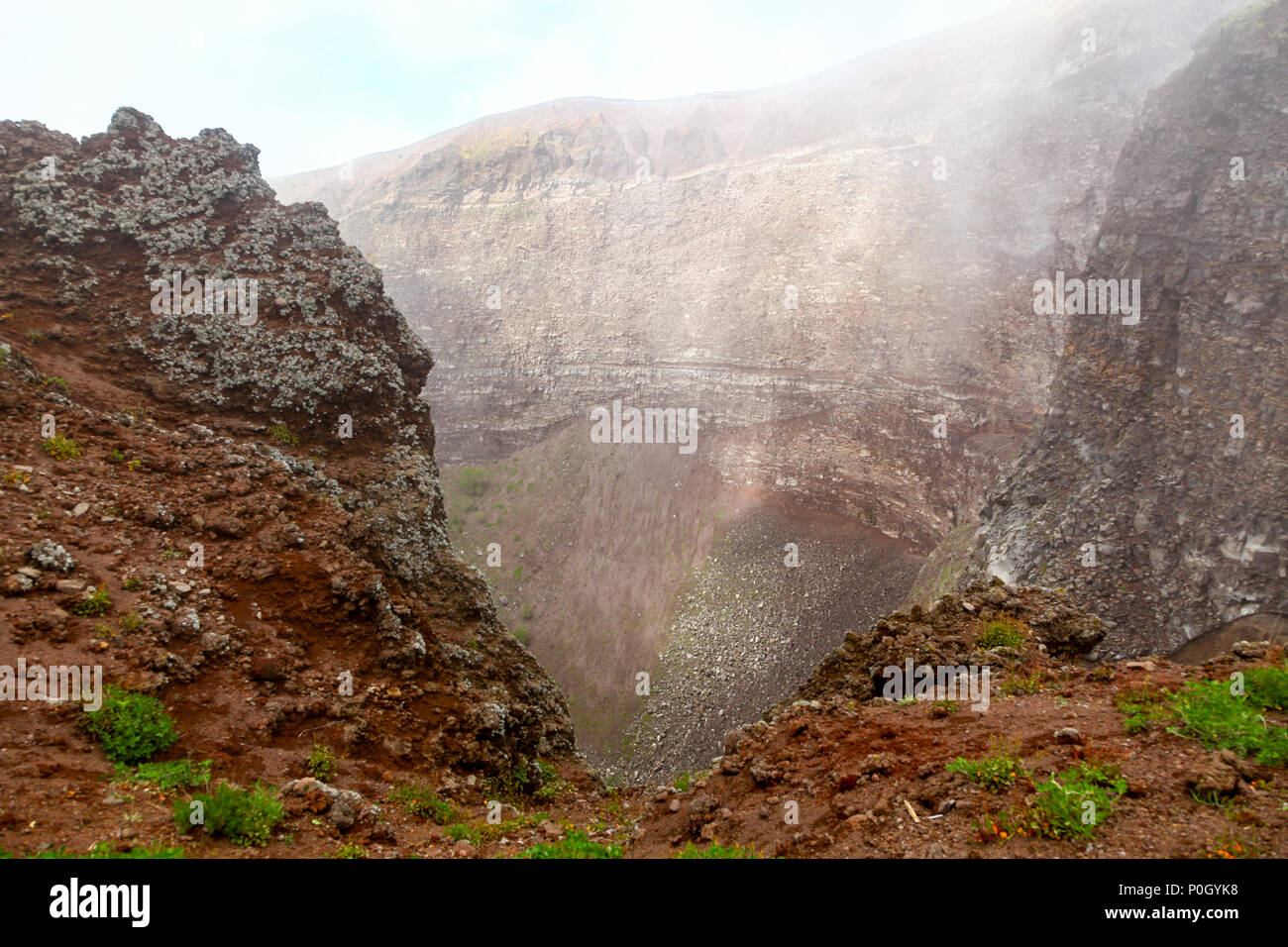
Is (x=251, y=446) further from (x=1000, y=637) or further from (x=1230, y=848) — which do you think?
(x=1230, y=848)

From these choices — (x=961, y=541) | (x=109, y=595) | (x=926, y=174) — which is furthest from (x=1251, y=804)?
(x=926, y=174)

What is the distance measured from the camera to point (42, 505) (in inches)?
321

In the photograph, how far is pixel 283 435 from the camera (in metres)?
12.1

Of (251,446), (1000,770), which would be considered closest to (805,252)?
(251,446)

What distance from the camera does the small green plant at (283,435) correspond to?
39.2 ft

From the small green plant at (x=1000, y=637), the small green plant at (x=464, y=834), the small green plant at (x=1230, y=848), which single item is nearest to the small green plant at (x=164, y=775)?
the small green plant at (x=464, y=834)

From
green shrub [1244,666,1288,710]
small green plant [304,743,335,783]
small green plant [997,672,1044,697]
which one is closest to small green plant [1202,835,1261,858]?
green shrub [1244,666,1288,710]

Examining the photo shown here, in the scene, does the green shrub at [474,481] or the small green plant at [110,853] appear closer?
the small green plant at [110,853]

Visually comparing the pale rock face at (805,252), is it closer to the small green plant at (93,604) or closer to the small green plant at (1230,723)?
the small green plant at (1230,723)

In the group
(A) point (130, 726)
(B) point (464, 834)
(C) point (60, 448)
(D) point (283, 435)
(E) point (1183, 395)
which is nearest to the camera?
(A) point (130, 726)

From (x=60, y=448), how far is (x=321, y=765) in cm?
575

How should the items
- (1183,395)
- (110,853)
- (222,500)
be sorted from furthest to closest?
1. (1183,395)
2. (222,500)
3. (110,853)

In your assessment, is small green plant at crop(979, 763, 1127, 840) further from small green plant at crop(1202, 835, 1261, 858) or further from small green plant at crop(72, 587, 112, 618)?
small green plant at crop(72, 587, 112, 618)

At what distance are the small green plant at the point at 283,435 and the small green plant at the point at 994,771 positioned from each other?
1139 centimetres
